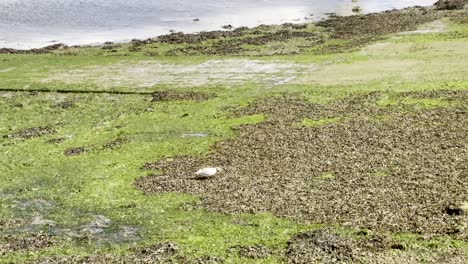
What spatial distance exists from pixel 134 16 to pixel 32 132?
1896 inches

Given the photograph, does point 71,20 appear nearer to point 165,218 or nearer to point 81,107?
point 81,107

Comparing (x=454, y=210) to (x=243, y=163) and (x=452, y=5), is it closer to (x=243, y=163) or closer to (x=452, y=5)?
(x=243, y=163)

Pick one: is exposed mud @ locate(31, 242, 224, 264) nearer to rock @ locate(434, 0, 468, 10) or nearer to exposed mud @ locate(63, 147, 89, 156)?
exposed mud @ locate(63, 147, 89, 156)

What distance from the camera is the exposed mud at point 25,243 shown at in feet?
45.1

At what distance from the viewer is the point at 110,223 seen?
15.2 meters

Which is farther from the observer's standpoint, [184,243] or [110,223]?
[110,223]

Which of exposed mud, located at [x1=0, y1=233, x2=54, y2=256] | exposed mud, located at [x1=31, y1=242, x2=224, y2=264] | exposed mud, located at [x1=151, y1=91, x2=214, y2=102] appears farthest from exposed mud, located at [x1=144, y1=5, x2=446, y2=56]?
exposed mud, located at [x1=31, y1=242, x2=224, y2=264]

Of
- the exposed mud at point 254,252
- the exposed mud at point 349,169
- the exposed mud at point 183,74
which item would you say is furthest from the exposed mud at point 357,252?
the exposed mud at point 183,74

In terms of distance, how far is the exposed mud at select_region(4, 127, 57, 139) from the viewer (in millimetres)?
24017

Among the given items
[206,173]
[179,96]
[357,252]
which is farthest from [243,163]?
[179,96]

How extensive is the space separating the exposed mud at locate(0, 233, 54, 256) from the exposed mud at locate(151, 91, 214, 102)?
15.4m

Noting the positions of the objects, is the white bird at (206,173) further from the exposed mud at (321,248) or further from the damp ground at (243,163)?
the exposed mud at (321,248)

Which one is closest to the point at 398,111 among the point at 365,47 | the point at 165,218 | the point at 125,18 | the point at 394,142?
the point at 394,142

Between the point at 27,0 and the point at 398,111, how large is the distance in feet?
237
